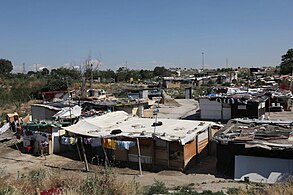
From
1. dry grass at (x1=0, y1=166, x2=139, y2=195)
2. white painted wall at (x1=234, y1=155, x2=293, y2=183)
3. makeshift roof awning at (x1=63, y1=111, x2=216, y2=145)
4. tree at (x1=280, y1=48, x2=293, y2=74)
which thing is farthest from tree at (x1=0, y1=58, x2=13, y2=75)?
dry grass at (x1=0, y1=166, x2=139, y2=195)

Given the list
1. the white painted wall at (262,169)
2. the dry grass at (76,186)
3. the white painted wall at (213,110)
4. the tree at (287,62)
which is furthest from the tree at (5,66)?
the dry grass at (76,186)

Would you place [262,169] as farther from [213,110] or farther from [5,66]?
[5,66]

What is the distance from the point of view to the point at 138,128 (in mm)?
16859

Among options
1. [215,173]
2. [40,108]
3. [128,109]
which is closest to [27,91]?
[40,108]

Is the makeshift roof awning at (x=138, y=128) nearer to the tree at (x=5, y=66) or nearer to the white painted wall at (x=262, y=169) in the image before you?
the white painted wall at (x=262, y=169)

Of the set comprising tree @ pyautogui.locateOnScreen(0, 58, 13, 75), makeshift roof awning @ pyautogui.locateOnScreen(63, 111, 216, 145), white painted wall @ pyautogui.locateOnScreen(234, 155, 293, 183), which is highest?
tree @ pyautogui.locateOnScreen(0, 58, 13, 75)

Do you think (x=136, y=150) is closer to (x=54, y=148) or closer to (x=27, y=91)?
(x=54, y=148)

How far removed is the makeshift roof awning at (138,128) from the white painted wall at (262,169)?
2498 millimetres

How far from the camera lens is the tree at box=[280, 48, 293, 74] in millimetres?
79137

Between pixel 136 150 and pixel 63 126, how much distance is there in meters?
5.80

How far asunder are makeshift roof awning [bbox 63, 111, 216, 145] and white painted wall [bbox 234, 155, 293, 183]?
2.50m

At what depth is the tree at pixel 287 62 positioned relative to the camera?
79.1m

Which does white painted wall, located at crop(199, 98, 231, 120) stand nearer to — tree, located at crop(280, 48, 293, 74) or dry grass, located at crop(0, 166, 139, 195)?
dry grass, located at crop(0, 166, 139, 195)

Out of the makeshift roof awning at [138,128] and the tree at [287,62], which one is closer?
the makeshift roof awning at [138,128]
